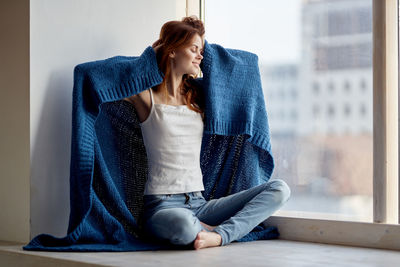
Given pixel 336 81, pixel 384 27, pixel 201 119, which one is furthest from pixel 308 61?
pixel 201 119

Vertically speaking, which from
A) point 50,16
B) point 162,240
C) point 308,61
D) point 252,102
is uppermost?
point 50,16

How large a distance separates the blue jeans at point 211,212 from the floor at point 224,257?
6 cm

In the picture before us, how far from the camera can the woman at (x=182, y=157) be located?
77.9 inches

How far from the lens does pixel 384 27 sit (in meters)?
1.96

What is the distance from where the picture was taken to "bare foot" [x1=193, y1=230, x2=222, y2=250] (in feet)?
6.03

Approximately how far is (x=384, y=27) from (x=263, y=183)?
0.68m

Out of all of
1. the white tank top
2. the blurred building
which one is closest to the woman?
the white tank top

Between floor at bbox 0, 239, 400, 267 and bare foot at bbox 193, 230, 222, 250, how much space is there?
2 cm

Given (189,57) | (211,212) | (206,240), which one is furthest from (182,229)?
(189,57)

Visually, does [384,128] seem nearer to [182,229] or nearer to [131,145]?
[182,229]

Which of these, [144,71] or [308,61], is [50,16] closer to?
[144,71]

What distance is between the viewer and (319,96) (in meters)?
2.16

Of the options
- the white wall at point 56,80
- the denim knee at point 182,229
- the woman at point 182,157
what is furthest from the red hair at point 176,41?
the denim knee at point 182,229

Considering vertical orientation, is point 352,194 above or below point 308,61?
below
